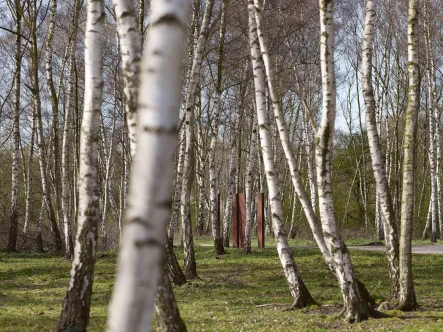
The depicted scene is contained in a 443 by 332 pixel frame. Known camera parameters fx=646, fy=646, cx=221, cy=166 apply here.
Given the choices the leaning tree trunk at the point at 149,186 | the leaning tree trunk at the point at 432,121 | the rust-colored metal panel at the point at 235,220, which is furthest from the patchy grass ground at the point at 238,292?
the leaning tree trunk at the point at 432,121

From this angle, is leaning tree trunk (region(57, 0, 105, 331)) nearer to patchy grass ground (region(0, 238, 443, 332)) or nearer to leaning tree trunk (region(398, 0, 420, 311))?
patchy grass ground (region(0, 238, 443, 332))

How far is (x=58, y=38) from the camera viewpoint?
26.4 m

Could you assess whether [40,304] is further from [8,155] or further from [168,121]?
[8,155]

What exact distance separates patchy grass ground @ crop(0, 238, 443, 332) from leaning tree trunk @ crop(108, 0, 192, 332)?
6.05 meters

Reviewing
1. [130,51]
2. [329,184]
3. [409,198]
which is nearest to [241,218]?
[409,198]

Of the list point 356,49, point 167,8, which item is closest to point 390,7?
point 356,49

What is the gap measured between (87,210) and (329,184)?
3.33 meters

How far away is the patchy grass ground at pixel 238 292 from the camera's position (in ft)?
27.2

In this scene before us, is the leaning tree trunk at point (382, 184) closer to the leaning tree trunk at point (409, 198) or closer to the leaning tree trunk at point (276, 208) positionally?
the leaning tree trunk at point (409, 198)

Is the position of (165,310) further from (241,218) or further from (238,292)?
(241,218)

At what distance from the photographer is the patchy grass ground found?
8289 mm

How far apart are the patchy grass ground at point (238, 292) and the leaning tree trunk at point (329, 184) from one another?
0.38 metres

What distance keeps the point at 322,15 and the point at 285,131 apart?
2.35 m

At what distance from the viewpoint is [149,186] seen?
214 centimetres
